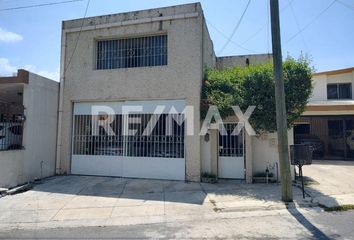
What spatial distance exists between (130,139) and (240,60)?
822cm

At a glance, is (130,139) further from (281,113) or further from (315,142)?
(315,142)

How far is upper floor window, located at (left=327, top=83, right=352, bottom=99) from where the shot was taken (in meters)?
17.7

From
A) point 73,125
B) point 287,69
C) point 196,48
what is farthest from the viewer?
point 73,125

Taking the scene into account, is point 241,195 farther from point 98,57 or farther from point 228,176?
point 98,57

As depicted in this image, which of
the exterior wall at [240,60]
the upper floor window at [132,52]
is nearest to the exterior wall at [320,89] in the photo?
the exterior wall at [240,60]

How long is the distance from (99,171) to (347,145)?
13.7 meters

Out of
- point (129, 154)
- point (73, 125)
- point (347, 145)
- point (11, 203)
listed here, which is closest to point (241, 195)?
point (129, 154)

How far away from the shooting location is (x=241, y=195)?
822 centimetres

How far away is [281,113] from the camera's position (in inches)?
289

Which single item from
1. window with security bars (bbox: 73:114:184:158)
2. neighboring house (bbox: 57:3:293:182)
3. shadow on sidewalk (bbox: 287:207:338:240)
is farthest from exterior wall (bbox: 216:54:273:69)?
shadow on sidewalk (bbox: 287:207:338:240)

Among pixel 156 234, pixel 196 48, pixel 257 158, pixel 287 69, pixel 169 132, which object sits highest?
pixel 196 48

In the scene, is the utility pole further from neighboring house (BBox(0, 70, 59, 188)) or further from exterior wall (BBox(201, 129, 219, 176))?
neighboring house (BBox(0, 70, 59, 188))

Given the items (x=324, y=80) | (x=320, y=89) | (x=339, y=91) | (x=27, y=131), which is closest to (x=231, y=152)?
(x=27, y=131)

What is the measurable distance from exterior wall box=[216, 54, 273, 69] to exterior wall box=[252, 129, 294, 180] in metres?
6.18
